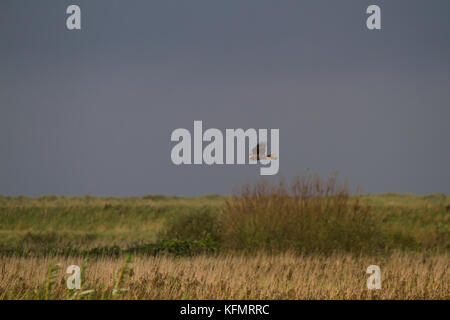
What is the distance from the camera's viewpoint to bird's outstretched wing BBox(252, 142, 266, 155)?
36.8 ft

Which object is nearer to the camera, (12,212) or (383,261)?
(383,261)

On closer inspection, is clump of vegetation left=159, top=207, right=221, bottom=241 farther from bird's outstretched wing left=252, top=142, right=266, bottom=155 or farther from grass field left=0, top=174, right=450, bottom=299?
bird's outstretched wing left=252, top=142, right=266, bottom=155

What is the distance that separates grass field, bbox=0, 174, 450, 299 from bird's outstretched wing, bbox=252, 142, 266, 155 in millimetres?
2179

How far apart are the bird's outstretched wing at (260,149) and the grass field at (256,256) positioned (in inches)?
85.8

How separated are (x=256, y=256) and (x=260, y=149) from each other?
3.92 metres

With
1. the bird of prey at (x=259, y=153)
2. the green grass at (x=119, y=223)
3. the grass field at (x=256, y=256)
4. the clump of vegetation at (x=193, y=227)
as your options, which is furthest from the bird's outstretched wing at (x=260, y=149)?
the green grass at (x=119, y=223)

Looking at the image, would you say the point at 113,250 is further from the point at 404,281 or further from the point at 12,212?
the point at 12,212

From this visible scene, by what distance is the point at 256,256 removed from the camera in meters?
14.3

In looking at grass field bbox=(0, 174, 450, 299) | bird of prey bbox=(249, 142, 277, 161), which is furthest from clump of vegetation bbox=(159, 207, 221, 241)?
bird of prey bbox=(249, 142, 277, 161)

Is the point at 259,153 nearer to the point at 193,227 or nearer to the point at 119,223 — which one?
the point at 193,227

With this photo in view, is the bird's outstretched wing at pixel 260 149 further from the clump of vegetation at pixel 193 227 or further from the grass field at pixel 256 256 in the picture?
the clump of vegetation at pixel 193 227
